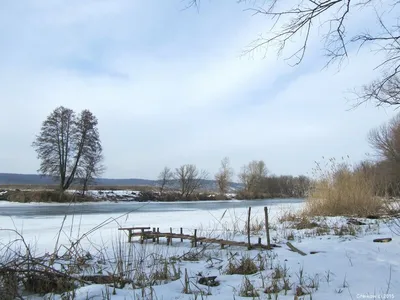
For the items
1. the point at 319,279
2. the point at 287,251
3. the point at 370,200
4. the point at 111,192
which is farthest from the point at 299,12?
the point at 111,192

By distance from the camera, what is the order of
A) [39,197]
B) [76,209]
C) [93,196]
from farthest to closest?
[93,196] → [39,197] → [76,209]

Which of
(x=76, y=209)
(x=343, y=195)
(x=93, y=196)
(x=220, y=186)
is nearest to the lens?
(x=343, y=195)

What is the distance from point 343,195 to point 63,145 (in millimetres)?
37181

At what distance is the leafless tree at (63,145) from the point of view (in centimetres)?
4322

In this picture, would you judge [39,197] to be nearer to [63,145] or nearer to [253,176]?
[63,145]

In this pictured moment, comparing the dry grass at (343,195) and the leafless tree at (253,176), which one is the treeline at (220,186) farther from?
the dry grass at (343,195)

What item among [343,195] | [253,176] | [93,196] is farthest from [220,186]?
[343,195]

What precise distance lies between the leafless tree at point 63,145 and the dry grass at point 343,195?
32625mm

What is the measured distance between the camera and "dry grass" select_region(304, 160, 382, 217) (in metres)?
13.8

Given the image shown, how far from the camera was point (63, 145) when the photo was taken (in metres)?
44.3

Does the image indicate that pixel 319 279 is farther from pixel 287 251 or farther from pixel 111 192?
pixel 111 192

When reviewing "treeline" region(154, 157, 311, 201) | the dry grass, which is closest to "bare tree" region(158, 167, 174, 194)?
"treeline" region(154, 157, 311, 201)

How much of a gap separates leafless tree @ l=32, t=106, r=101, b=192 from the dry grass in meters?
32.6

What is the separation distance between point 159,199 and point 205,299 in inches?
2049
